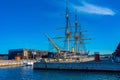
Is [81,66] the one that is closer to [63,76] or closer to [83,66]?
[83,66]

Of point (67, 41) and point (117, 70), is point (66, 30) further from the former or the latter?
point (117, 70)

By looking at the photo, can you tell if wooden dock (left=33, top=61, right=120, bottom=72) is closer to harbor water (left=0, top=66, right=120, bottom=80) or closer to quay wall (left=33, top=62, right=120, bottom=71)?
quay wall (left=33, top=62, right=120, bottom=71)

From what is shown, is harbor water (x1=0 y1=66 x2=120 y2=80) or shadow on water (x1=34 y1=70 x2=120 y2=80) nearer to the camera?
shadow on water (x1=34 y1=70 x2=120 y2=80)

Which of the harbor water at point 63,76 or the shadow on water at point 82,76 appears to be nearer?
the shadow on water at point 82,76

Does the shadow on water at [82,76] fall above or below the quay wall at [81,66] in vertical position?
below

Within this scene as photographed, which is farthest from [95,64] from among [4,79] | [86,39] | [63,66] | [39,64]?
[86,39]

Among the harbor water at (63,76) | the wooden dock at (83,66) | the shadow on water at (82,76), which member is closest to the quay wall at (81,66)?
the wooden dock at (83,66)

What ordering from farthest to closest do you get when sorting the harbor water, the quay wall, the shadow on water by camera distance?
1. the quay wall
2. the harbor water
3. the shadow on water

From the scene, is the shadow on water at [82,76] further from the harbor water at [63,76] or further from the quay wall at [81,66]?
the quay wall at [81,66]

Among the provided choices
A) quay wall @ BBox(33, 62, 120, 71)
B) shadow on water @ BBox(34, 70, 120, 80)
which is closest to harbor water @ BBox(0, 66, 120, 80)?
shadow on water @ BBox(34, 70, 120, 80)

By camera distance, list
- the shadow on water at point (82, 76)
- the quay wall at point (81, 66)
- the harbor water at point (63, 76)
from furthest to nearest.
A: the quay wall at point (81, 66) → the harbor water at point (63, 76) → the shadow on water at point (82, 76)

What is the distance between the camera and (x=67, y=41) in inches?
5773

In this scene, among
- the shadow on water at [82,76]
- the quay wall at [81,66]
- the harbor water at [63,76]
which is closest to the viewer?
the shadow on water at [82,76]

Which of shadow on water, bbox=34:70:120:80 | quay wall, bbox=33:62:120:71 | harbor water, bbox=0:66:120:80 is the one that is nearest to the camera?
shadow on water, bbox=34:70:120:80
